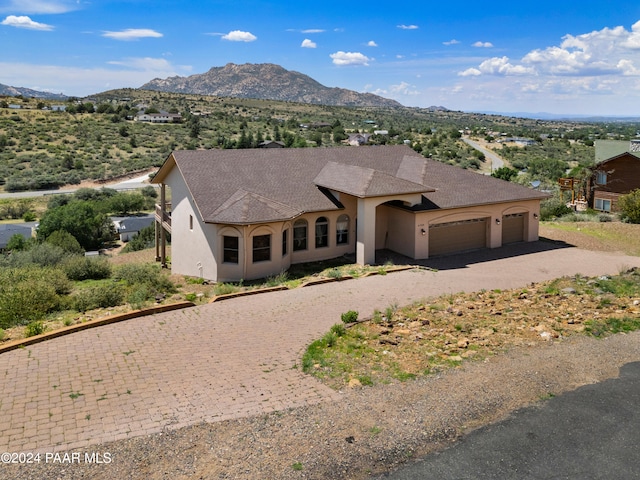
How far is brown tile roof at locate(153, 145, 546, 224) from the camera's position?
2203 centimetres

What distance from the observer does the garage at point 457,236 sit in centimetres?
2477

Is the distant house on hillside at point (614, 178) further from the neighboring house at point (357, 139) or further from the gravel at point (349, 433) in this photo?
the neighboring house at point (357, 139)

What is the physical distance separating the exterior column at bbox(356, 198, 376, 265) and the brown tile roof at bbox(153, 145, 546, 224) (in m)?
0.69

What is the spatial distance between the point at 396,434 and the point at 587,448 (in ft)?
9.52

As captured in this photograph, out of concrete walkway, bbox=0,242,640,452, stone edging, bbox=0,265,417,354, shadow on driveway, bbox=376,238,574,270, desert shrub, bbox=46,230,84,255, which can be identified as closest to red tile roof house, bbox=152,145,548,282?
shadow on driveway, bbox=376,238,574,270

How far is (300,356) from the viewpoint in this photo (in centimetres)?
1252

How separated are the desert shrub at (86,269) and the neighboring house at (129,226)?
2064 centimetres

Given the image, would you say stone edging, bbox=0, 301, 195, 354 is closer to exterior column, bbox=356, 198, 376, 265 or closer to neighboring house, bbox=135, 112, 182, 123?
exterior column, bbox=356, 198, 376, 265

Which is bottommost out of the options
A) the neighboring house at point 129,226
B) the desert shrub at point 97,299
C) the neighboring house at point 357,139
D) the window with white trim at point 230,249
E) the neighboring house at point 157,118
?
the neighboring house at point 129,226

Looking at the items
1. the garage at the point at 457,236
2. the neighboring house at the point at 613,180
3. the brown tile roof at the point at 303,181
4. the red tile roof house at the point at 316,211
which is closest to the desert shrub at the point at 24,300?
the red tile roof house at the point at 316,211

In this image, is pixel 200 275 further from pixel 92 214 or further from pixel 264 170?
pixel 92 214

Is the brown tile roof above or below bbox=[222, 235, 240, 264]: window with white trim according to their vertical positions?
above

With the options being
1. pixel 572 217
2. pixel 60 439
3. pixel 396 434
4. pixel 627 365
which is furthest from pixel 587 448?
pixel 572 217

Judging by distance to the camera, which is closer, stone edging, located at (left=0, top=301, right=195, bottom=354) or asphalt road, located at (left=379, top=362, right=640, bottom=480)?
asphalt road, located at (left=379, top=362, right=640, bottom=480)
